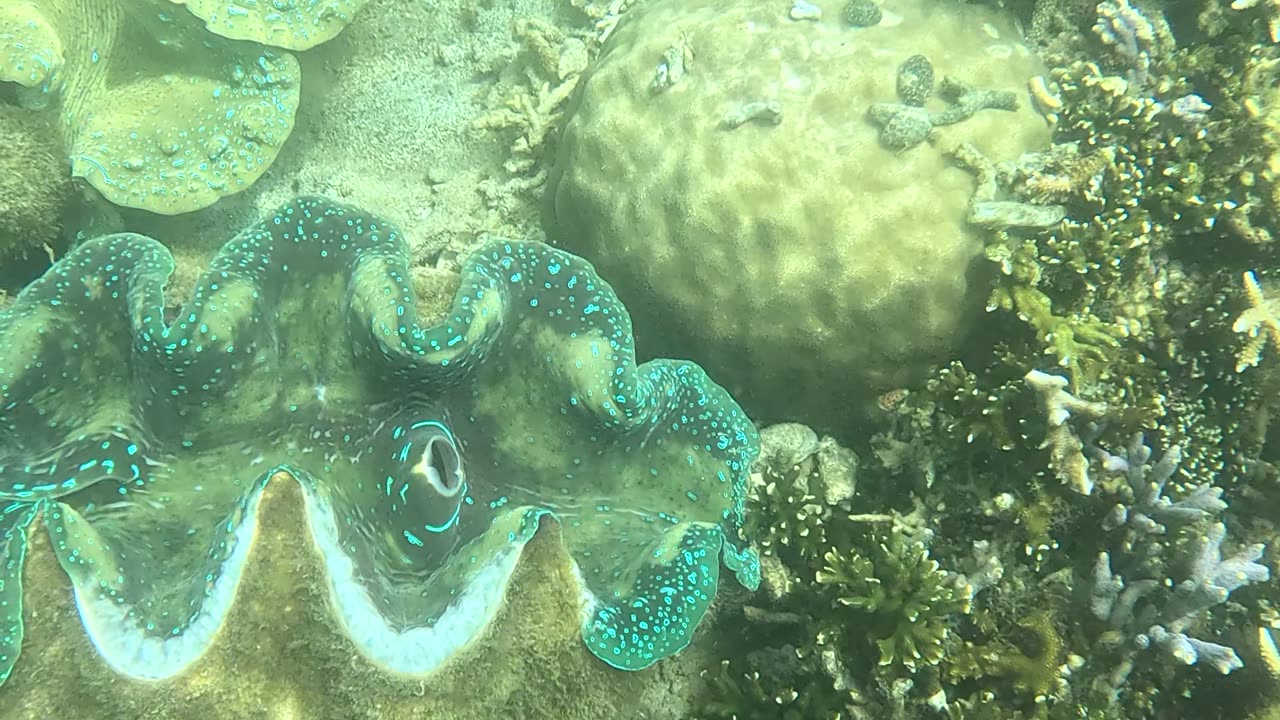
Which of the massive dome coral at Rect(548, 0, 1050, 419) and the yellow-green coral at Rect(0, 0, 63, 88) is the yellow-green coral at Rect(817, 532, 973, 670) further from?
the yellow-green coral at Rect(0, 0, 63, 88)

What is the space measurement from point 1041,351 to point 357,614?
2.47m

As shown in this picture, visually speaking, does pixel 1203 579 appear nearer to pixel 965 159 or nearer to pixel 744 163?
pixel 965 159

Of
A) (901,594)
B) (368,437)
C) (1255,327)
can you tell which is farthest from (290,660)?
(1255,327)

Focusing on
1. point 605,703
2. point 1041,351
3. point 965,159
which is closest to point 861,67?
point 965,159

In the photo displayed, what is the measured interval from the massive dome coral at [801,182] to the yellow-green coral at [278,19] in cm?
146

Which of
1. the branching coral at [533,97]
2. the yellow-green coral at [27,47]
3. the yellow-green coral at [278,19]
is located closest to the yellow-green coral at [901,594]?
the branching coral at [533,97]

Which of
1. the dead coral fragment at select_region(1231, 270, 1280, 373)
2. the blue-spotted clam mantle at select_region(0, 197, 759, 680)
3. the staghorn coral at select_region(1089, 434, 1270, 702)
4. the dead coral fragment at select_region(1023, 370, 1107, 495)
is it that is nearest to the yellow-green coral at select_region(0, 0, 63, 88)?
the blue-spotted clam mantle at select_region(0, 197, 759, 680)

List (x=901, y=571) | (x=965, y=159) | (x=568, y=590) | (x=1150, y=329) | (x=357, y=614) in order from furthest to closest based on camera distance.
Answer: (x=965, y=159)
(x=1150, y=329)
(x=901, y=571)
(x=568, y=590)
(x=357, y=614)

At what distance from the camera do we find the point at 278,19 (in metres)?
3.62

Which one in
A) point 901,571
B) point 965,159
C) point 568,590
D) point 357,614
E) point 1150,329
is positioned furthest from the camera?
point 965,159

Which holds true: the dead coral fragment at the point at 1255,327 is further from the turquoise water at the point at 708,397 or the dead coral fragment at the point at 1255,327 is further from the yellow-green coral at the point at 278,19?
the yellow-green coral at the point at 278,19

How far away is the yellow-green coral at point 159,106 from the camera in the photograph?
11.2 ft

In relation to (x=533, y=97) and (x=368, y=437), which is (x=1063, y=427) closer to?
(x=368, y=437)

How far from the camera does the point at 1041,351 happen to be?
273 centimetres
